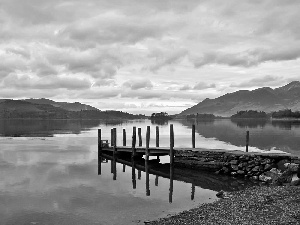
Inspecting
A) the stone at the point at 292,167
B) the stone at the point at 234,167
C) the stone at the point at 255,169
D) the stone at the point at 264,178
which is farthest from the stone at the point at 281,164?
the stone at the point at 234,167

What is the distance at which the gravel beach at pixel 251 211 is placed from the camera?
14.4 m

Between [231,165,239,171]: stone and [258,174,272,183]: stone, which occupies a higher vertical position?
[231,165,239,171]: stone

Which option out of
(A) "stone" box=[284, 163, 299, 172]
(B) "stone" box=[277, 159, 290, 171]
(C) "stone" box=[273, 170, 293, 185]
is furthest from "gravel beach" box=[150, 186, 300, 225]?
(B) "stone" box=[277, 159, 290, 171]

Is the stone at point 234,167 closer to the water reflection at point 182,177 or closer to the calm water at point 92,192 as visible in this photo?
the water reflection at point 182,177

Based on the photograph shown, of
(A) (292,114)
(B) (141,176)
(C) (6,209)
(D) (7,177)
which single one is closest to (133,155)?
(B) (141,176)

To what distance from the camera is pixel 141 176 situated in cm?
3127

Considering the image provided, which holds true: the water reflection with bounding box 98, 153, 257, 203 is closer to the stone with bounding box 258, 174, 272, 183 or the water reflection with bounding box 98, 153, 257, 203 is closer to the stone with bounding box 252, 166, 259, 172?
the stone with bounding box 258, 174, 272, 183

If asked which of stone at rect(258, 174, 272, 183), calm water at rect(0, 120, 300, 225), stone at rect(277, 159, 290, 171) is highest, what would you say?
stone at rect(277, 159, 290, 171)

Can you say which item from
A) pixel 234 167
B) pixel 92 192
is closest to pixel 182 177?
pixel 234 167

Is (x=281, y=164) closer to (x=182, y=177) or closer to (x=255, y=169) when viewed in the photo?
(x=255, y=169)

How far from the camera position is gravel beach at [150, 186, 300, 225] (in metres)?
14.4

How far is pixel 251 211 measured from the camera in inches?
626

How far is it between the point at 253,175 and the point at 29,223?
19.9 meters

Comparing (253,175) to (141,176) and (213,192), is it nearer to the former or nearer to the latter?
(213,192)
